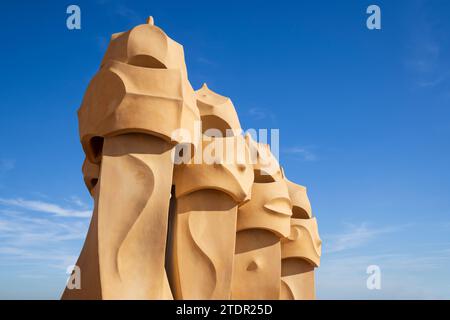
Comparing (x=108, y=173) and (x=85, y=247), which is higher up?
(x=108, y=173)

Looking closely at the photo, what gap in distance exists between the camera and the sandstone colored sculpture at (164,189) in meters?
9.34

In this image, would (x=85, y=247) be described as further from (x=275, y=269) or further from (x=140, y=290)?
(x=275, y=269)

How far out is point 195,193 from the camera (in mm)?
11281

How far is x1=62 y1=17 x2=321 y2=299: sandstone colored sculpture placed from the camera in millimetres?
9344

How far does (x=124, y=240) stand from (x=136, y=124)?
2.31 meters

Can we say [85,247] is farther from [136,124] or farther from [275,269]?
[275,269]

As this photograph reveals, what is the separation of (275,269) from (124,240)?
5574 millimetres

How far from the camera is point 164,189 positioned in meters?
9.76

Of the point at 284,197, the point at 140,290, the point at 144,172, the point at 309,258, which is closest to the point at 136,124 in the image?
the point at 144,172

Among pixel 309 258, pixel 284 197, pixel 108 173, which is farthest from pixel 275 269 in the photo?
pixel 108 173

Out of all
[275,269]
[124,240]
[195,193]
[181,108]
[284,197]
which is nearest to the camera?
[124,240]
